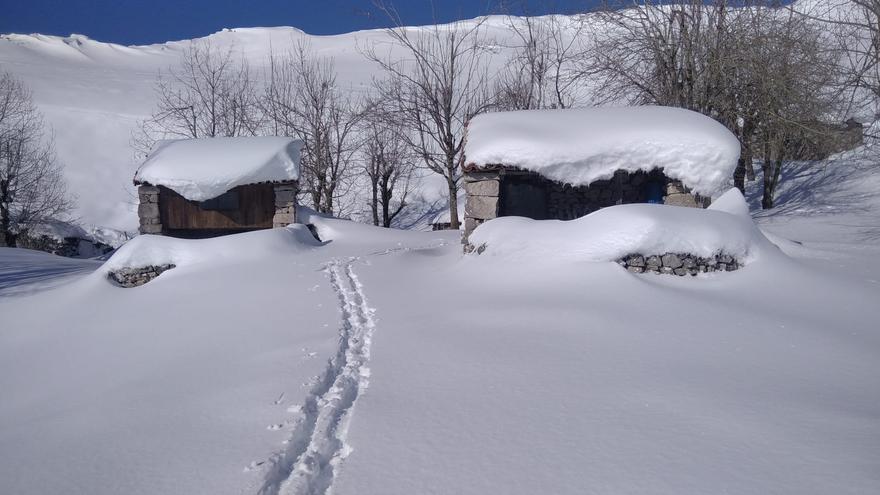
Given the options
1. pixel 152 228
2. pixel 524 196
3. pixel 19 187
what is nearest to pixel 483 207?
pixel 524 196

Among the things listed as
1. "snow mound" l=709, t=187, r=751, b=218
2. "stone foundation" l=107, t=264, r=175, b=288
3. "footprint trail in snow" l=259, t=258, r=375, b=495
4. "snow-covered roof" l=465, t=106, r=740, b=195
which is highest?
"snow-covered roof" l=465, t=106, r=740, b=195

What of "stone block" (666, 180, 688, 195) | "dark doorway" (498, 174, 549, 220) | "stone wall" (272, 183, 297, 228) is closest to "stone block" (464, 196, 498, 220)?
"dark doorway" (498, 174, 549, 220)

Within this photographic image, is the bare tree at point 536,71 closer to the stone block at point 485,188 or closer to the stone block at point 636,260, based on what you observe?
the stone block at point 485,188

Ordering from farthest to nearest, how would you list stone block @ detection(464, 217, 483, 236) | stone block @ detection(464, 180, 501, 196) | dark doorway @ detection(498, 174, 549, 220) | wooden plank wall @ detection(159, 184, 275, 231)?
1. wooden plank wall @ detection(159, 184, 275, 231)
2. dark doorway @ detection(498, 174, 549, 220)
3. stone block @ detection(464, 217, 483, 236)
4. stone block @ detection(464, 180, 501, 196)

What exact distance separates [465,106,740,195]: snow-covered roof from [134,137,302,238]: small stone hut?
568 cm

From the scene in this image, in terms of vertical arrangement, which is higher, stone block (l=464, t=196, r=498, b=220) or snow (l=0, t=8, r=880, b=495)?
stone block (l=464, t=196, r=498, b=220)

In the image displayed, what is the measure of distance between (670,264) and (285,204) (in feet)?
30.9

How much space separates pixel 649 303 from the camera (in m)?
5.73

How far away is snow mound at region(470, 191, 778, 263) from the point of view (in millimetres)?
6844

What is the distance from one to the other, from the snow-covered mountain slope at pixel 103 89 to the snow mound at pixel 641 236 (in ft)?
39.1

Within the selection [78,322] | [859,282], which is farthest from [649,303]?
[78,322]

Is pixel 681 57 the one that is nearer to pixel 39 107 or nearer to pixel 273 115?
pixel 273 115

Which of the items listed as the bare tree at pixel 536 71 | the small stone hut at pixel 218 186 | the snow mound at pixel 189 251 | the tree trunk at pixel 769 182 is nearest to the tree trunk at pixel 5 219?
the small stone hut at pixel 218 186

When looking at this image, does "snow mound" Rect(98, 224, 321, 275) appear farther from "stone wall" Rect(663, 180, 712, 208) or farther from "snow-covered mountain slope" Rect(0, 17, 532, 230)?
"snow-covered mountain slope" Rect(0, 17, 532, 230)
